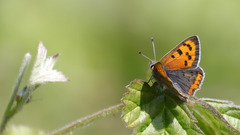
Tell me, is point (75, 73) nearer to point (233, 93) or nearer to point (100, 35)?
point (100, 35)

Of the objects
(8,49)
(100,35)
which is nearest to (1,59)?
(8,49)

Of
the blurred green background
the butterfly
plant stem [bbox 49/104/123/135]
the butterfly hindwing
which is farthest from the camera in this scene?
the blurred green background

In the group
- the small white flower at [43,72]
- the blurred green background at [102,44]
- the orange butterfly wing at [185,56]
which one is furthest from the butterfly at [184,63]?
the blurred green background at [102,44]

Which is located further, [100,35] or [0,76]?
[100,35]

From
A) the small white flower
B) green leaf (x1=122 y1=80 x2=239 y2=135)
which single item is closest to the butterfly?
green leaf (x1=122 y1=80 x2=239 y2=135)

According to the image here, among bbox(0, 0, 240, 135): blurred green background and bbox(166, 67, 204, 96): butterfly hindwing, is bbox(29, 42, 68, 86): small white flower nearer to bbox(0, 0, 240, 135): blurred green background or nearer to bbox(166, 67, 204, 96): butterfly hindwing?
bbox(166, 67, 204, 96): butterfly hindwing

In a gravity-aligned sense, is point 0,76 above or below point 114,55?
above
